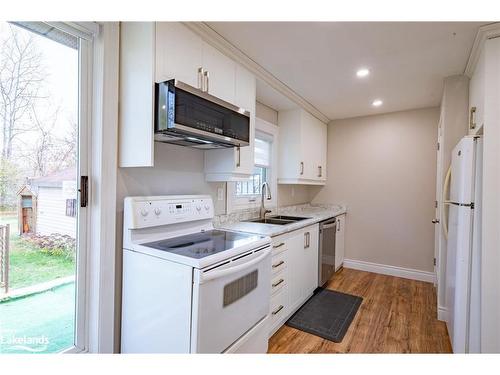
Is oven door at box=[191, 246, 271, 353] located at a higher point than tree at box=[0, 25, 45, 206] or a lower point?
lower

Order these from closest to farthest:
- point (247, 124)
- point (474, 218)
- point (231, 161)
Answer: point (474, 218) < point (247, 124) < point (231, 161)

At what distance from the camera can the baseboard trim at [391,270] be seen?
3369 millimetres

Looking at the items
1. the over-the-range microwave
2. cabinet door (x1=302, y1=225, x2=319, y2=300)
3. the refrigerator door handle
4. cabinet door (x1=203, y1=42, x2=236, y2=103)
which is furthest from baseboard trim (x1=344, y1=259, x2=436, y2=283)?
cabinet door (x1=203, y1=42, x2=236, y2=103)

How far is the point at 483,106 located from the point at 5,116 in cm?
279

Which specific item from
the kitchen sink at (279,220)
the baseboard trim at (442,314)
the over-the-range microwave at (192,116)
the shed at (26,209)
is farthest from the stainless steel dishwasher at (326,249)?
the shed at (26,209)

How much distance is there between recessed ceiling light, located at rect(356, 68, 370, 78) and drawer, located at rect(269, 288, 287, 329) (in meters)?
2.10

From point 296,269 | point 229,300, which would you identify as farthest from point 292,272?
point 229,300

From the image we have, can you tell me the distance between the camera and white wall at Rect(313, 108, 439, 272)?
3.38 meters

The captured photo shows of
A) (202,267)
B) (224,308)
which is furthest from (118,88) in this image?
(224,308)

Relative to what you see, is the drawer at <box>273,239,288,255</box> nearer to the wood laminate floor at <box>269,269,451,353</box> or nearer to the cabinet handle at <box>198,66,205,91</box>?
the wood laminate floor at <box>269,269,451,353</box>

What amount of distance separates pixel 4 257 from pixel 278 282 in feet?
5.79

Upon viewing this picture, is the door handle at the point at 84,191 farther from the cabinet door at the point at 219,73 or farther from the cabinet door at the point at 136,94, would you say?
the cabinet door at the point at 219,73
